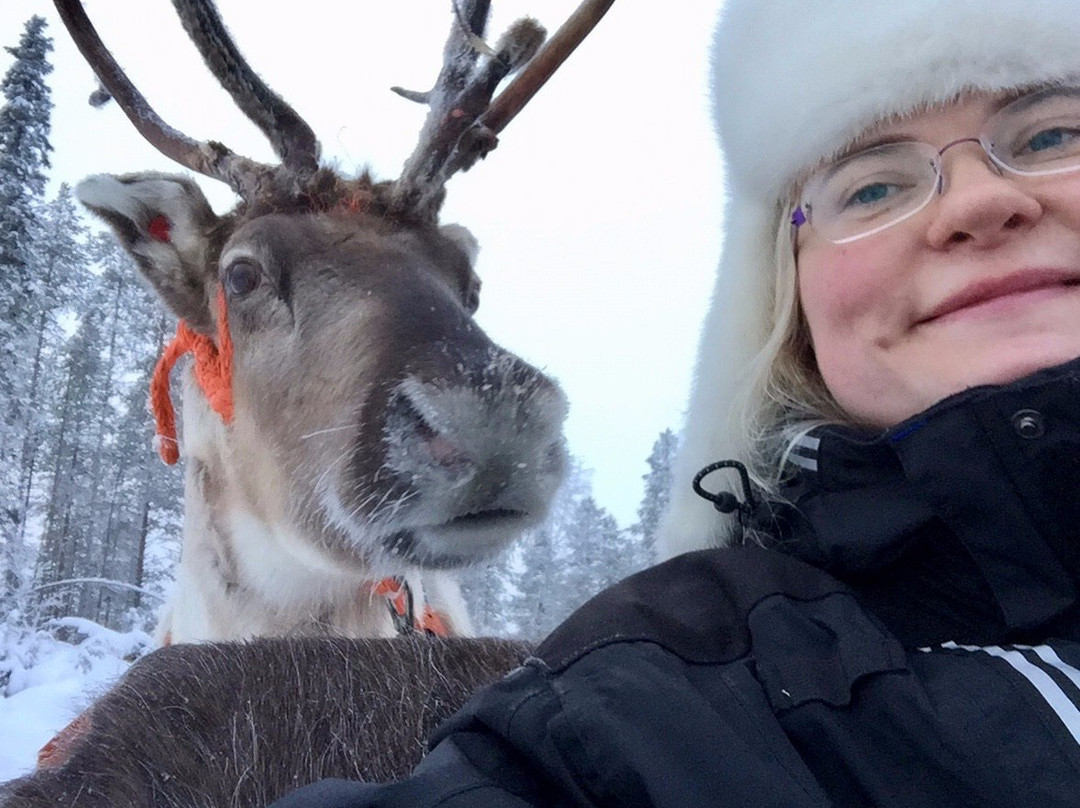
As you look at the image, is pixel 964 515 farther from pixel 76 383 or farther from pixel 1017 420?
pixel 76 383

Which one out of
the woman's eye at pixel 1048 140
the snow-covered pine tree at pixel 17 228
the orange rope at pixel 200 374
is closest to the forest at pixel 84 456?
the snow-covered pine tree at pixel 17 228

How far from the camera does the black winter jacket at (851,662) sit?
99 centimetres

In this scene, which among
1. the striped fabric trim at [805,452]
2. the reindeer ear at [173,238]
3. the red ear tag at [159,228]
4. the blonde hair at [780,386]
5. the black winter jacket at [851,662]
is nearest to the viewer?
the black winter jacket at [851,662]

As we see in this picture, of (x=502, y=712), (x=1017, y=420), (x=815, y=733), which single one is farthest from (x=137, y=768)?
(x=1017, y=420)

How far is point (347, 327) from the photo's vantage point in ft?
10.5

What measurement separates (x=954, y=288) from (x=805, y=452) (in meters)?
0.41

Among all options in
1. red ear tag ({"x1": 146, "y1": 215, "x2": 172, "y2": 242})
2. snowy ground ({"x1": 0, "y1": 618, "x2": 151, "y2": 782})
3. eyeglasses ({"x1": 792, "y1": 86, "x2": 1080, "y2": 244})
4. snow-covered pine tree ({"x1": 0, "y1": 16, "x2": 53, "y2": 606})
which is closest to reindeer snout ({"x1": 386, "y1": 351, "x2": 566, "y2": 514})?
eyeglasses ({"x1": 792, "y1": 86, "x2": 1080, "y2": 244})

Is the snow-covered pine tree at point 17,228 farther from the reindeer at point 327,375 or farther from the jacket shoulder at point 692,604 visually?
the jacket shoulder at point 692,604

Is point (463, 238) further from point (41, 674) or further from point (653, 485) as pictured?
point (653, 485)

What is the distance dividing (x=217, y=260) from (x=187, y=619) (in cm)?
179

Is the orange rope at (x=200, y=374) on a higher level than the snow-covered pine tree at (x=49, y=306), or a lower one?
lower

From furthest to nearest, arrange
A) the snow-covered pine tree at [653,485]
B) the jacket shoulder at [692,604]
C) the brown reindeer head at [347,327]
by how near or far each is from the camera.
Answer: the snow-covered pine tree at [653,485], the brown reindeer head at [347,327], the jacket shoulder at [692,604]

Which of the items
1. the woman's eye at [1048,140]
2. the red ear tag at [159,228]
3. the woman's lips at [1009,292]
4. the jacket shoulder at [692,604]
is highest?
the red ear tag at [159,228]

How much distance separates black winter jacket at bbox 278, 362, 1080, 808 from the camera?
3.24ft
